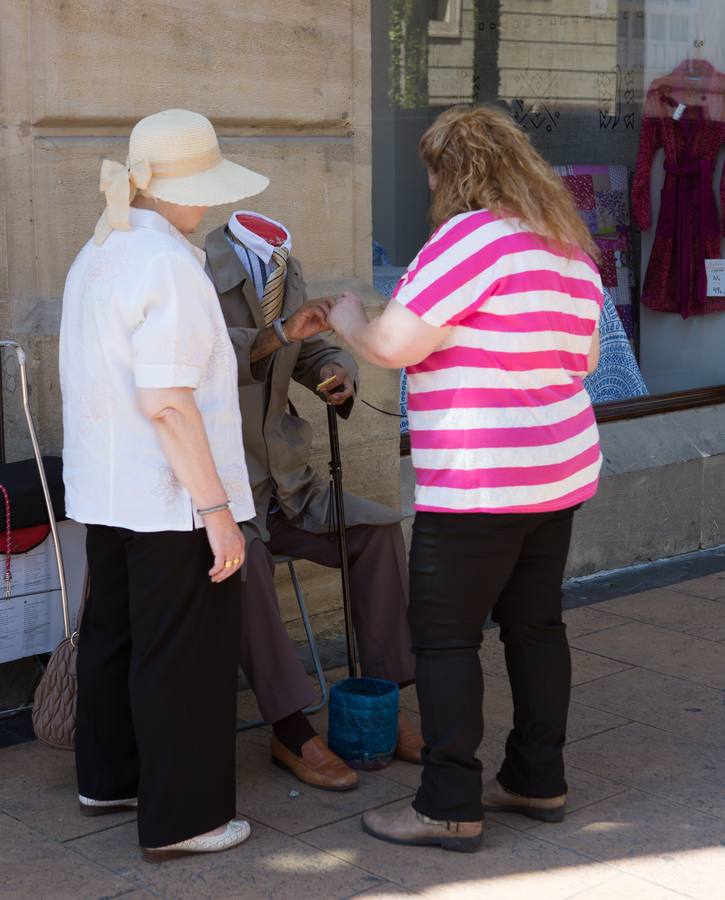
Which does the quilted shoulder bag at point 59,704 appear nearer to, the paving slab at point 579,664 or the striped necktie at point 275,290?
the striped necktie at point 275,290

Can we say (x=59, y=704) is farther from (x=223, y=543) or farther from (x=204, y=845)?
(x=223, y=543)

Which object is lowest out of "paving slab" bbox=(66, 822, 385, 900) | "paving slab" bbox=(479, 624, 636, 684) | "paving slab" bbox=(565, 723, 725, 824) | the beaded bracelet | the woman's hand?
"paving slab" bbox=(479, 624, 636, 684)

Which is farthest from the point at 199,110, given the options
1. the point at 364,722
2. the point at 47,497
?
the point at 364,722

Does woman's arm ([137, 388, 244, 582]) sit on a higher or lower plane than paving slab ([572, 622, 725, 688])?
higher

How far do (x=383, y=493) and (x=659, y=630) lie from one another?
1184 mm

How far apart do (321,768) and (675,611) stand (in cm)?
231

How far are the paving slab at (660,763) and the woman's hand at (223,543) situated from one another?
4.60 ft

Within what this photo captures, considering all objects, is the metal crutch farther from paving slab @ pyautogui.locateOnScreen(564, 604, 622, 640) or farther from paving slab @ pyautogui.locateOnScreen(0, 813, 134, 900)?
paving slab @ pyautogui.locateOnScreen(564, 604, 622, 640)

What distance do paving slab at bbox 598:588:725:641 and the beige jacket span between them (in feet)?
5.93

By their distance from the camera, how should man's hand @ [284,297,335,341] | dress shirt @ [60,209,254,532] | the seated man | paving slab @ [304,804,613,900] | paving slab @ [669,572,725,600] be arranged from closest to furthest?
dress shirt @ [60,209,254,532] < paving slab @ [304,804,613,900] < man's hand @ [284,297,335,341] < the seated man < paving slab @ [669,572,725,600]

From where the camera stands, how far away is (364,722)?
411 centimetres

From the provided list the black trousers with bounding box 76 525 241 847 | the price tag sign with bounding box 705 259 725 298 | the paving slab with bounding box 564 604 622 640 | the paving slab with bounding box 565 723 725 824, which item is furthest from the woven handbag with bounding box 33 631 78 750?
the price tag sign with bounding box 705 259 725 298

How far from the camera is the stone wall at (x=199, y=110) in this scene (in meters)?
4.45

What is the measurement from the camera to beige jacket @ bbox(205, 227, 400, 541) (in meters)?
4.17
